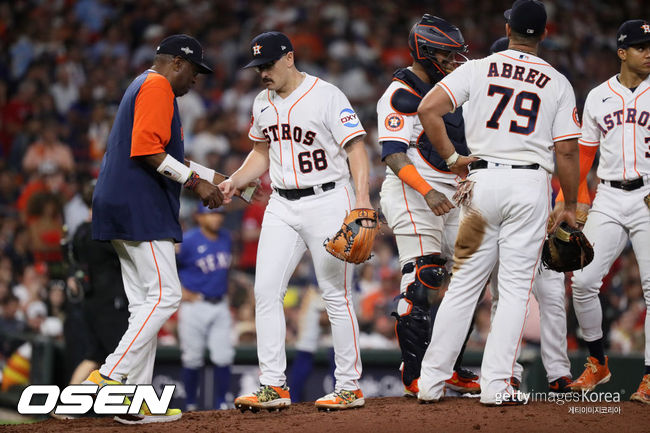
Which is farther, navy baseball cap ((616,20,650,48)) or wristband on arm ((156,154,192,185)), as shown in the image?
navy baseball cap ((616,20,650,48))

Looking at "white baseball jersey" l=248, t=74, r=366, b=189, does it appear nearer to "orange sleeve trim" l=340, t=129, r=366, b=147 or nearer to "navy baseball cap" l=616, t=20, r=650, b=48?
"orange sleeve trim" l=340, t=129, r=366, b=147

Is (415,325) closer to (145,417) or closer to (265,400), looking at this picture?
(265,400)

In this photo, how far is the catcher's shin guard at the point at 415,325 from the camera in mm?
5875

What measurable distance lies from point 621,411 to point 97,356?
475cm

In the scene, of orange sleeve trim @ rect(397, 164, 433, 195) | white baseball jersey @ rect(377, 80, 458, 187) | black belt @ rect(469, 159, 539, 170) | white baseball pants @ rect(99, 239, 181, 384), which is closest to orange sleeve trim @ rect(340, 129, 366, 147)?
white baseball jersey @ rect(377, 80, 458, 187)

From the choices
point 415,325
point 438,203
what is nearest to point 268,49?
point 438,203

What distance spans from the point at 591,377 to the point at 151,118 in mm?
3477

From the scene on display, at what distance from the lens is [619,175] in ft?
19.6

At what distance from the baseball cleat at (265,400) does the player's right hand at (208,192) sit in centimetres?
123

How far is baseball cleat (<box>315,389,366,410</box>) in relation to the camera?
18.1 ft

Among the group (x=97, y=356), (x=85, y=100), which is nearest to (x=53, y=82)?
(x=85, y=100)

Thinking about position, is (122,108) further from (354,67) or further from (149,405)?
(354,67)

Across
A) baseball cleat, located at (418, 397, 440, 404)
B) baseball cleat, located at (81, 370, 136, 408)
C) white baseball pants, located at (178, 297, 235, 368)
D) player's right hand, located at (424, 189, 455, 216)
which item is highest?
player's right hand, located at (424, 189, 455, 216)

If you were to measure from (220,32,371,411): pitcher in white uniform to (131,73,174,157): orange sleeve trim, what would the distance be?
61cm
